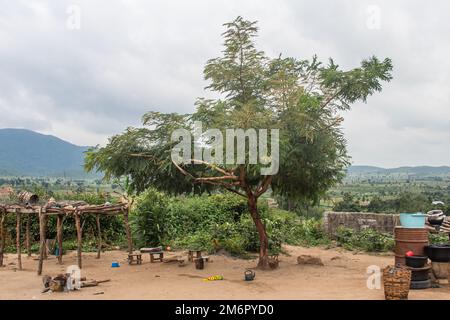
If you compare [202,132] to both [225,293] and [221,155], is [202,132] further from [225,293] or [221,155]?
[225,293]

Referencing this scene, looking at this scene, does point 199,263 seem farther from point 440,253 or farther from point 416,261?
point 440,253

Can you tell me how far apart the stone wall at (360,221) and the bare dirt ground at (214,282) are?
2.08 meters

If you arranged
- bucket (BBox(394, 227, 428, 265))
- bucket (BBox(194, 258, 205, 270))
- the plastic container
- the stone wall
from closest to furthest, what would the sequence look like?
bucket (BBox(394, 227, 428, 265)) → the plastic container → bucket (BBox(194, 258, 205, 270)) → the stone wall

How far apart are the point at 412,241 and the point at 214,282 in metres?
3.96

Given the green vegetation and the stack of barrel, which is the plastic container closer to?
the stack of barrel

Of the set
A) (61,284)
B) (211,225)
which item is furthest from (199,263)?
(211,225)

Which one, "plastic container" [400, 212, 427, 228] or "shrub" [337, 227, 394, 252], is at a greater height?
"plastic container" [400, 212, 427, 228]

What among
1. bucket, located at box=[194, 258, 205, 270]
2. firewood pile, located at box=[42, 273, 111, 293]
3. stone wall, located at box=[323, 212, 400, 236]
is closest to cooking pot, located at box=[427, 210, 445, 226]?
bucket, located at box=[194, 258, 205, 270]

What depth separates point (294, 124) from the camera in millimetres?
10211

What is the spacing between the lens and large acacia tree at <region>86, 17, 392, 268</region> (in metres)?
10.1

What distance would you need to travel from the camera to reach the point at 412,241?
356 inches

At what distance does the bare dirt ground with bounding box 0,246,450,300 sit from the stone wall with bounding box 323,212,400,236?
2.08 m

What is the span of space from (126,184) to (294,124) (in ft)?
15.8
